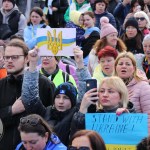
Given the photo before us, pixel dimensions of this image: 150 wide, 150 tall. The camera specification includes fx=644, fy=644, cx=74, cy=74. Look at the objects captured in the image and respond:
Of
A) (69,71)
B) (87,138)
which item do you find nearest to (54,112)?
(87,138)

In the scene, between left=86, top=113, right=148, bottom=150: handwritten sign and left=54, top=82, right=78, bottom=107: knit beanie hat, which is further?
left=54, top=82, right=78, bottom=107: knit beanie hat

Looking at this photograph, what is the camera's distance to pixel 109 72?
25.4 ft

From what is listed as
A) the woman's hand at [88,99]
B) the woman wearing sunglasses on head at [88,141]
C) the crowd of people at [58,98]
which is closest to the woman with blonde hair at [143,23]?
the crowd of people at [58,98]

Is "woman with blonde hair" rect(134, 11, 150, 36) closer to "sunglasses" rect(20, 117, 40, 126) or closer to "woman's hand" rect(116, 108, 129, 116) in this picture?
"woman's hand" rect(116, 108, 129, 116)

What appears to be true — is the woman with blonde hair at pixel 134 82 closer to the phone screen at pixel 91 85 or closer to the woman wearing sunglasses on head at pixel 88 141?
the phone screen at pixel 91 85

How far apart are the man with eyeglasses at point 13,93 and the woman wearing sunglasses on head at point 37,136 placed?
105 centimetres

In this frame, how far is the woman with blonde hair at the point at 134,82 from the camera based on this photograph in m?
6.58

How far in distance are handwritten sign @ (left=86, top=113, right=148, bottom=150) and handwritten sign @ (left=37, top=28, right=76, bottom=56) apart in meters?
1.58

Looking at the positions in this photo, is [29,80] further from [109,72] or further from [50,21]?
[50,21]

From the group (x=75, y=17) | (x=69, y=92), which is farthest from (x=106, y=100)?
(x=75, y=17)

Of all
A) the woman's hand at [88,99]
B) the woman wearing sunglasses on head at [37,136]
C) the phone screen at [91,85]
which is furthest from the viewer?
the phone screen at [91,85]

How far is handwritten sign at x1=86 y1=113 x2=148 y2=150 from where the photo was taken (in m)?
5.73

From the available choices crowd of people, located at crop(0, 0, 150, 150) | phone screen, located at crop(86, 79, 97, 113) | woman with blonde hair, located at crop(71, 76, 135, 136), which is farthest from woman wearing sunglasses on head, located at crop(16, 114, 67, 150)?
phone screen, located at crop(86, 79, 97, 113)

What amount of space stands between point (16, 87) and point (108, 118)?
1199 millimetres
